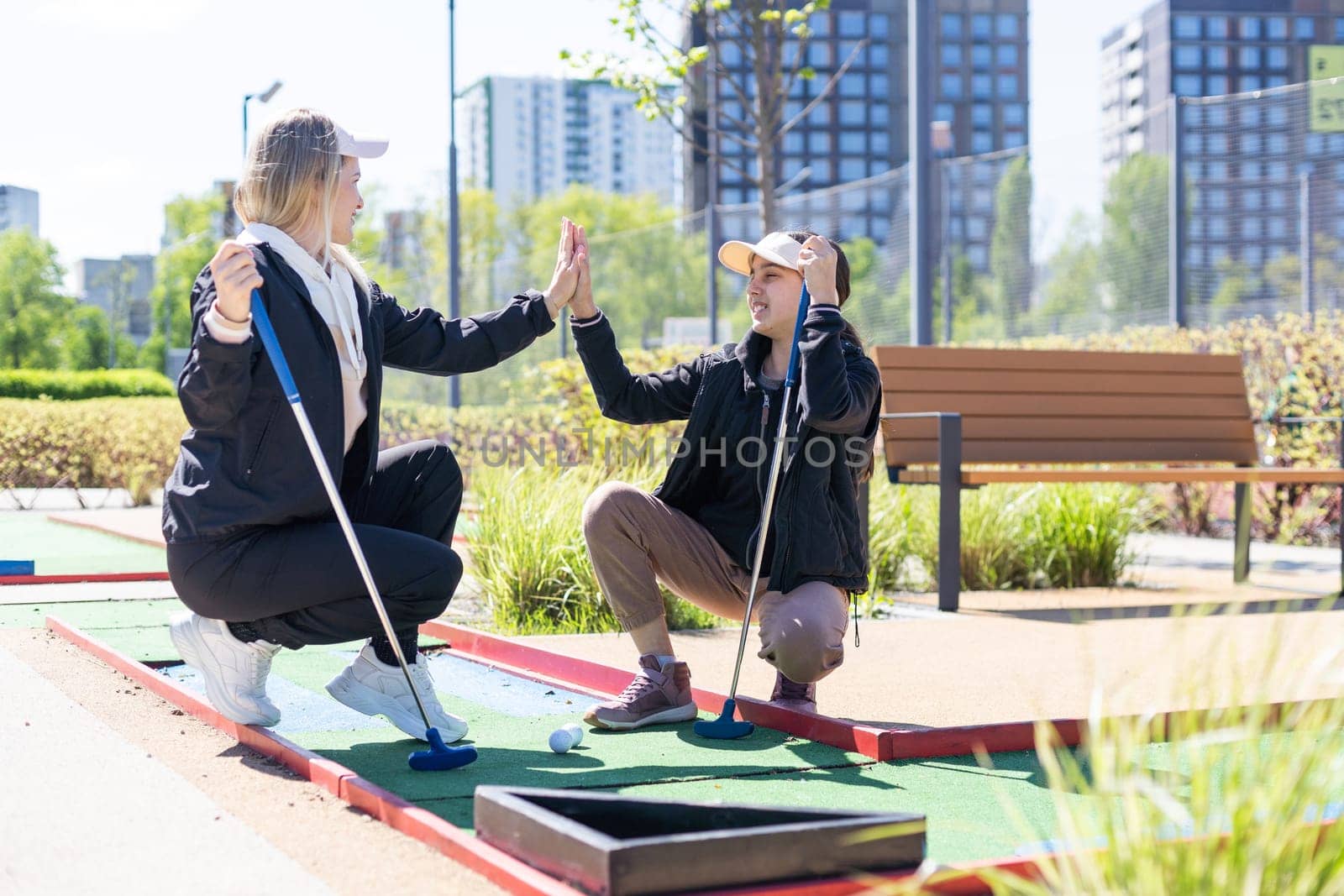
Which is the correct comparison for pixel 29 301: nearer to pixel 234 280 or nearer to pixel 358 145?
pixel 358 145

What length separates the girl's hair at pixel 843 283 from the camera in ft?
14.1

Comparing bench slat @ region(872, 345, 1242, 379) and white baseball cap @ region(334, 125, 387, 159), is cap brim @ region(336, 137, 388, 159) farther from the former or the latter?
bench slat @ region(872, 345, 1242, 379)

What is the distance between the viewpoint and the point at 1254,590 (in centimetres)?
803

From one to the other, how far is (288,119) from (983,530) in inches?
202

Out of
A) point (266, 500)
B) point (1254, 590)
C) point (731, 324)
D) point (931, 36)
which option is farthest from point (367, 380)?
point (731, 324)

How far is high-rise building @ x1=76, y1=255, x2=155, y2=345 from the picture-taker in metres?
75.1

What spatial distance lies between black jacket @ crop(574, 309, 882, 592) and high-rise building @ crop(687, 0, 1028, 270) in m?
95.0

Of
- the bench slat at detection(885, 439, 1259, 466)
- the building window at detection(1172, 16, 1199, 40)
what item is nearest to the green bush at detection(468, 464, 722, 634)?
the bench slat at detection(885, 439, 1259, 466)

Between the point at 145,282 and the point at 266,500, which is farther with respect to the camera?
the point at 145,282

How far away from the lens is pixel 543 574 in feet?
21.6

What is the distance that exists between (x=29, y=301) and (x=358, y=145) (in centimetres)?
5964

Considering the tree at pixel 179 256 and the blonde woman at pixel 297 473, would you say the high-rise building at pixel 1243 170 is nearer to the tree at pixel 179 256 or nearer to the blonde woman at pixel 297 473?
the blonde woman at pixel 297 473

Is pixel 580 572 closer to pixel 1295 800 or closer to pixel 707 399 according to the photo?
pixel 707 399

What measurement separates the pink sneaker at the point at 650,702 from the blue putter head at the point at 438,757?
57 cm
